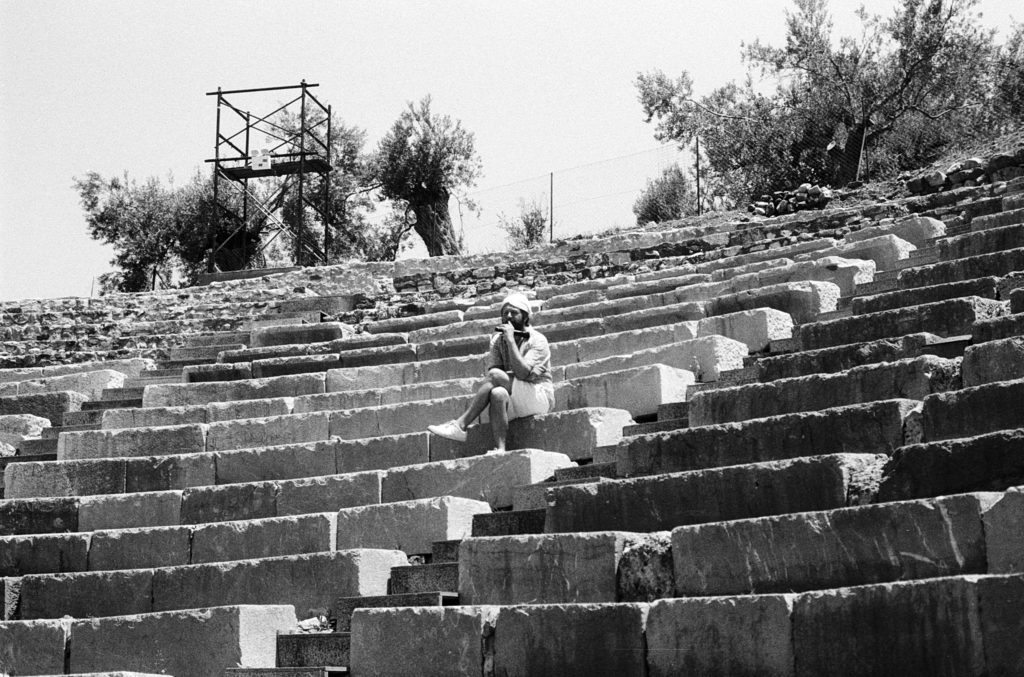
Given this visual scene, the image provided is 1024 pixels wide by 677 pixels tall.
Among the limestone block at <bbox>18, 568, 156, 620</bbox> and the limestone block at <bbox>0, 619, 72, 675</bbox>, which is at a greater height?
the limestone block at <bbox>18, 568, 156, 620</bbox>

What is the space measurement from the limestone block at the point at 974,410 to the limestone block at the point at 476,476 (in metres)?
2.78

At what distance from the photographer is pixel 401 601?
731 centimetres

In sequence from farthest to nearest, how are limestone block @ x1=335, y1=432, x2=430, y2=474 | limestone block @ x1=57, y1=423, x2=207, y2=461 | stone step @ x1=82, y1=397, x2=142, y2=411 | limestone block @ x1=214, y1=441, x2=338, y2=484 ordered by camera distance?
stone step @ x1=82, y1=397, x2=142, y2=411
limestone block @ x1=57, y1=423, x2=207, y2=461
limestone block @ x1=214, y1=441, x2=338, y2=484
limestone block @ x1=335, y1=432, x2=430, y2=474

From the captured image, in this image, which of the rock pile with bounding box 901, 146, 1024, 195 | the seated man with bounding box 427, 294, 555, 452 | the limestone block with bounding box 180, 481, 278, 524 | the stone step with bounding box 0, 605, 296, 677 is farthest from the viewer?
the rock pile with bounding box 901, 146, 1024, 195

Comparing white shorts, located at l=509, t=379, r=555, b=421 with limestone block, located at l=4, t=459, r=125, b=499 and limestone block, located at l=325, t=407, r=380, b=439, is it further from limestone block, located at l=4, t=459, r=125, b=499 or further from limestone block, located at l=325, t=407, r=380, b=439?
limestone block, located at l=4, t=459, r=125, b=499

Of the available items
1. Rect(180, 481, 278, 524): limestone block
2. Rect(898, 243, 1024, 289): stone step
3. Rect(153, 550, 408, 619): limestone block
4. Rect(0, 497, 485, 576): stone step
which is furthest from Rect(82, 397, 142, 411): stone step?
Rect(898, 243, 1024, 289): stone step

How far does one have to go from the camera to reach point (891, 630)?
5.23 meters

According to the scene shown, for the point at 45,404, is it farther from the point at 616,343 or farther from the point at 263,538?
the point at 616,343

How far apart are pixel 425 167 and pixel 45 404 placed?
1271cm

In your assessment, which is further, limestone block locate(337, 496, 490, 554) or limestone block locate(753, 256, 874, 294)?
limestone block locate(753, 256, 874, 294)

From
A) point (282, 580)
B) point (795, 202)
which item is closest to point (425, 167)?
point (795, 202)

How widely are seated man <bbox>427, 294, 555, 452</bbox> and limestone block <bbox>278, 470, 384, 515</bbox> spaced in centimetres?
59

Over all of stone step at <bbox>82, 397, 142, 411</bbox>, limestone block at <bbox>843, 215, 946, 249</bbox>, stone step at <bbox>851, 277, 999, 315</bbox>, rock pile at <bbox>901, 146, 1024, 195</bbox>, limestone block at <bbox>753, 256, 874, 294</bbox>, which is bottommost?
stone step at <bbox>851, 277, 999, 315</bbox>

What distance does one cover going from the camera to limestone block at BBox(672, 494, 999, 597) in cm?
548
